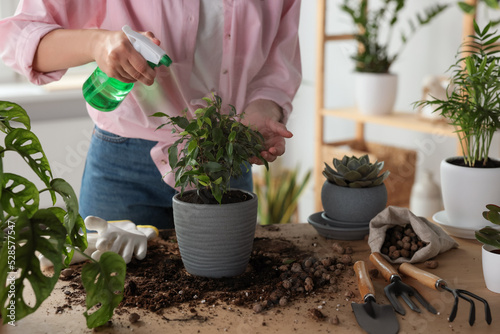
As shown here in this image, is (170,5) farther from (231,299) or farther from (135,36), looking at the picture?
(231,299)

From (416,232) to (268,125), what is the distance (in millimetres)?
361

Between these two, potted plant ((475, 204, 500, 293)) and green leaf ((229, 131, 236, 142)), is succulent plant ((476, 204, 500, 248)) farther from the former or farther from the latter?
green leaf ((229, 131, 236, 142))

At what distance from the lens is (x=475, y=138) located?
1217 mm

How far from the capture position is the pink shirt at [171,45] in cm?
121

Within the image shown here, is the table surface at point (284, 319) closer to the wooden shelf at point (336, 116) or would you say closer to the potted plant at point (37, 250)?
the potted plant at point (37, 250)

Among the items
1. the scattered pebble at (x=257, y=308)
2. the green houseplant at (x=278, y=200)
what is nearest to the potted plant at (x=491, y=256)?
the scattered pebble at (x=257, y=308)

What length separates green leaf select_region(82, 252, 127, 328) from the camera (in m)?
0.80

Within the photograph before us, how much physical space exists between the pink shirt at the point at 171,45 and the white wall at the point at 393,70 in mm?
1376

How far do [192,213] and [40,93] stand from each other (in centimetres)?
223

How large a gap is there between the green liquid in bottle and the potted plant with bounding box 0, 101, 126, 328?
0.26m

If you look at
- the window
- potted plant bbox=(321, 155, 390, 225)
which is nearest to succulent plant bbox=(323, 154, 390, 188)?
potted plant bbox=(321, 155, 390, 225)

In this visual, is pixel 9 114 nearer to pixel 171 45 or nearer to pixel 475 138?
pixel 171 45

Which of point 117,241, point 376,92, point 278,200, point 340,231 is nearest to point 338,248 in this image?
point 340,231

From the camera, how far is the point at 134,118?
1.30 metres
